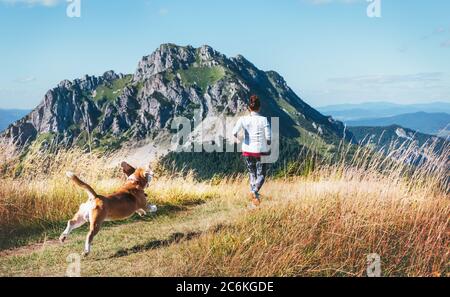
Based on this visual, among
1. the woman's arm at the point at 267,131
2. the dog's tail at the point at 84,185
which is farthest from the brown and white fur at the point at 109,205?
the woman's arm at the point at 267,131

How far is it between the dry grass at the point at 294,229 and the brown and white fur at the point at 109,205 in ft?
1.75

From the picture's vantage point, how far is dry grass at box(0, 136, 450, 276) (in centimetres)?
662

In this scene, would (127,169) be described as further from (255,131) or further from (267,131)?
(267,131)

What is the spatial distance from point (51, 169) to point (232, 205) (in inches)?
173

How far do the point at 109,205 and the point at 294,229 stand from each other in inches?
111

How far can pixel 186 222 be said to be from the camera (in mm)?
9609

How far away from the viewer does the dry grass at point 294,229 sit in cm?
662

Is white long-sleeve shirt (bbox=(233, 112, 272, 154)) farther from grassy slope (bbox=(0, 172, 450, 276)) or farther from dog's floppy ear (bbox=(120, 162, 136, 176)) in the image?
dog's floppy ear (bbox=(120, 162, 136, 176))

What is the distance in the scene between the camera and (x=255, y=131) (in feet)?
28.3

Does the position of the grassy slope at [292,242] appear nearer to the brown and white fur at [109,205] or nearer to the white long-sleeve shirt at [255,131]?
the brown and white fur at [109,205]

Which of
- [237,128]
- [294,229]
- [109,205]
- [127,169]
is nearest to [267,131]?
[237,128]
